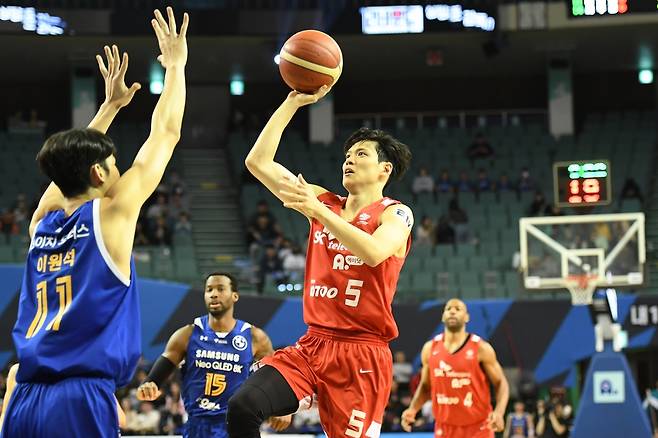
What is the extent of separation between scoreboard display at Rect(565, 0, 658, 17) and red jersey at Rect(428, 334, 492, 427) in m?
10.3

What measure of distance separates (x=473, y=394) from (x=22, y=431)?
237 inches

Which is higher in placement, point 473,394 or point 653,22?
point 653,22

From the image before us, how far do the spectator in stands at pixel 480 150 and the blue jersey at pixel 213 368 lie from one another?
50.6 feet

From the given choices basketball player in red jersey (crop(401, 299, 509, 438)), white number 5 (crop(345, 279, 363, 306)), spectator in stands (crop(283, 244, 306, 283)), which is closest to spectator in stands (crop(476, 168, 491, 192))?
spectator in stands (crop(283, 244, 306, 283))

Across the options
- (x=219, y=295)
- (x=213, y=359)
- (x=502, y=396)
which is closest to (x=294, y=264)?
(x=502, y=396)

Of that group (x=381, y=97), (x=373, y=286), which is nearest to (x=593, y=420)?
(x=373, y=286)

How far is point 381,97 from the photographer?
26594 millimetres

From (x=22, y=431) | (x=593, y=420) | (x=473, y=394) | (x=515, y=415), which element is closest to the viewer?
(x=22, y=431)

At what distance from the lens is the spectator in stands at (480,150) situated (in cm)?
2325

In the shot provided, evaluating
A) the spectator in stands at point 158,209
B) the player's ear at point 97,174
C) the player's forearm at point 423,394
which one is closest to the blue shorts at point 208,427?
the player's forearm at point 423,394

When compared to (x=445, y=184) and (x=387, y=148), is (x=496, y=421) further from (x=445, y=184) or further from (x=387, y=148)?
(x=445, y=184)

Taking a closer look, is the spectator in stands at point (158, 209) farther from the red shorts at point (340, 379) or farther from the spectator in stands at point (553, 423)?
the red shorts at point (340, 379)

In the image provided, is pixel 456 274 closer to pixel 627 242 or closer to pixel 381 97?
pixel 627 242

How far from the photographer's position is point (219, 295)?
8.49m
